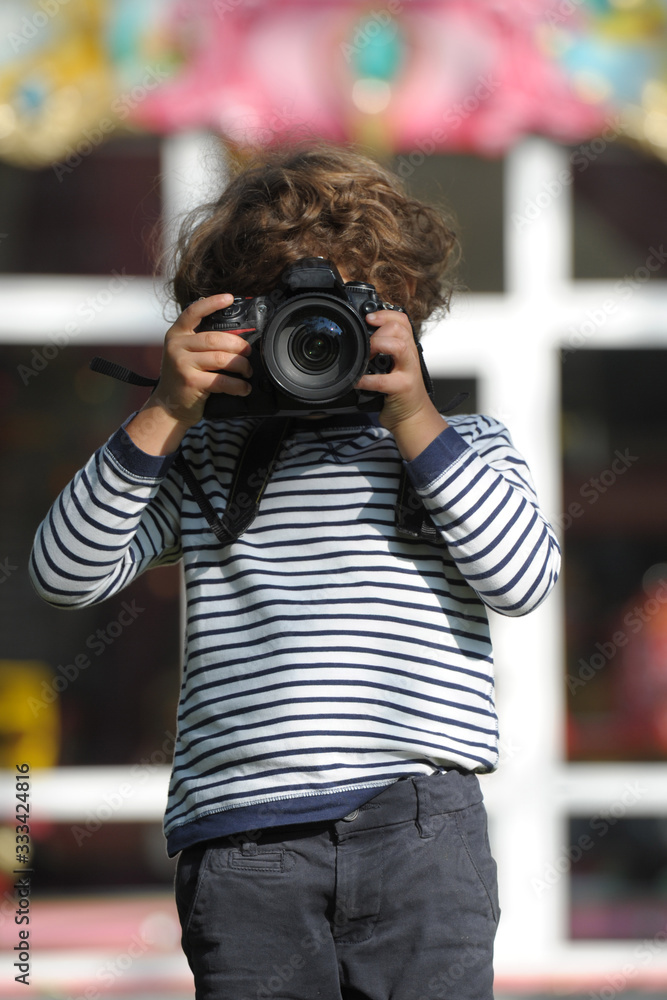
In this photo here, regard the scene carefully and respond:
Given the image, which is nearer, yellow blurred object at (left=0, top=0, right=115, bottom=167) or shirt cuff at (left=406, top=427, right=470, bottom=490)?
shirt cuff at (left=406, top=427, right=470, bottom=490)

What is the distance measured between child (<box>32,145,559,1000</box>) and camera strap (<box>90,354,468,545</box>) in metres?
0.01

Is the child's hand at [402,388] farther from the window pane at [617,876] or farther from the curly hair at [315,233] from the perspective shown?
the window pane at [617,876]

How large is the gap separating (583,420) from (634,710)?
2.83 ft

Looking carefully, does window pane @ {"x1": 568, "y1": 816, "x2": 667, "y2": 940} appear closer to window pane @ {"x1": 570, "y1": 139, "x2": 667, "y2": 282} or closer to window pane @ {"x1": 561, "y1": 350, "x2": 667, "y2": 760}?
window pane @ {"x1": 561, "y1": 350, "x2": 667, "y2": 760}

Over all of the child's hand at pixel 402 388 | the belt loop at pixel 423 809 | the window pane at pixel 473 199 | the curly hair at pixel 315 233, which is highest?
the window pane at pixel 473 199

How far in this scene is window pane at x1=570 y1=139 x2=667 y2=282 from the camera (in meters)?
2.80

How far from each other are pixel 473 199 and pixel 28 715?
1.92 metres

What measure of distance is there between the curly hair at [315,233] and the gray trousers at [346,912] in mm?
561

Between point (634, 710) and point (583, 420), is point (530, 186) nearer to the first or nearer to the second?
point (583, 420)

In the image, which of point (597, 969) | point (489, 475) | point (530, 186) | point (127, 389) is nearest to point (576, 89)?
point (530, 186)

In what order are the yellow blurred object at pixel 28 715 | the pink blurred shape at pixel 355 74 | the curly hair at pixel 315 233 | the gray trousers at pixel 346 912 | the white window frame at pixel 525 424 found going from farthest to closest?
the yellow blurred object at pixel 28 715 → the white window frame at pixel 525 424 → the pink blurred shape at pixel 355 74 → the curly hair at pixel 315 233 → the gray trousers at pixel 346 912

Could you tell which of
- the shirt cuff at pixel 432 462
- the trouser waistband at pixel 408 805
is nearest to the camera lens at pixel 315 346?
the shirt cuff at pixel 432 462

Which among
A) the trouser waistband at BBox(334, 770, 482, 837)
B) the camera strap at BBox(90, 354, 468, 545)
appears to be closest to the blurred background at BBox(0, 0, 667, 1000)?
the camera strap at BBox(90, 354, 468, 545)

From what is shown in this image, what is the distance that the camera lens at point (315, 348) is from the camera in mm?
962
